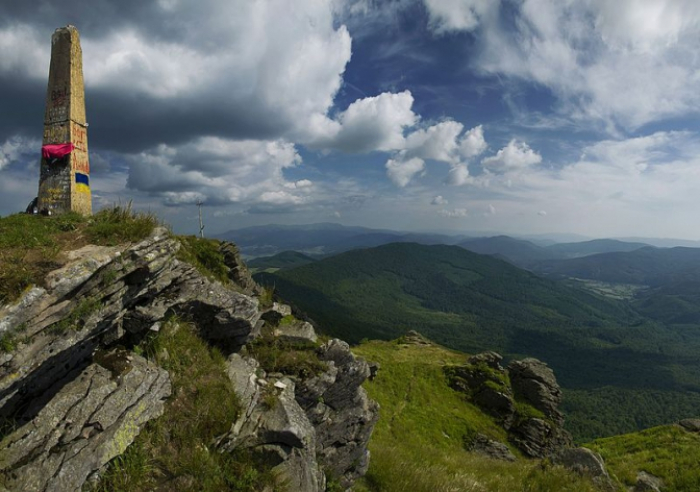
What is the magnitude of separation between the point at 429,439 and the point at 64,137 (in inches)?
1583

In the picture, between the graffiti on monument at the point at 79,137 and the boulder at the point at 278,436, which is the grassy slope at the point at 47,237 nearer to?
the graffiti on monument at the point at 79,137

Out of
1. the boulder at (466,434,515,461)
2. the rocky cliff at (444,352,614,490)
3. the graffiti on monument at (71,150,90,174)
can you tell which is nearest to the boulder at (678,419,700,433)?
the boulder at (466,434,515,461)

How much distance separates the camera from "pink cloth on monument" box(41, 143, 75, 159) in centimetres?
1461

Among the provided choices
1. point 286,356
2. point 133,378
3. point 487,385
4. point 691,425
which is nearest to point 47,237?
point 133,378

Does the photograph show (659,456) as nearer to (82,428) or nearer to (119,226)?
(82,428)

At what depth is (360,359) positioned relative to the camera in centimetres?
1619

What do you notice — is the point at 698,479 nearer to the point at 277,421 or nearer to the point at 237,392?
the point at 277,421

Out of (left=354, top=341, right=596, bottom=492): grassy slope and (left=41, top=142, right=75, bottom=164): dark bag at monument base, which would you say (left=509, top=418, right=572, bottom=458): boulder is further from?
(left=41, top=142, right=75, bottom=164): dark bag at monument base

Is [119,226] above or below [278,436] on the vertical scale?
above

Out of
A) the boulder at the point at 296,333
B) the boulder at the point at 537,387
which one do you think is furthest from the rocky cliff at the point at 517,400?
the boulder at the point at 296,333

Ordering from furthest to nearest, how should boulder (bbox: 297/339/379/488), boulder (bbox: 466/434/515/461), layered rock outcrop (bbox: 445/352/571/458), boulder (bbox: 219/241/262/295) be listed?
layered rock outcrop (bbox: 445/352/571/458), boulder (bbox: 466/434/515/461), boulder (bbox: 219/241/262/295), boulder (bbox: 297/339/379/488)

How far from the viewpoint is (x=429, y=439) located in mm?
36812

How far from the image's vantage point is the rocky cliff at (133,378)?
23.5 ft

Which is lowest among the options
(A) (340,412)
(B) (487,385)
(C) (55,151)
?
(B) (487,385)
